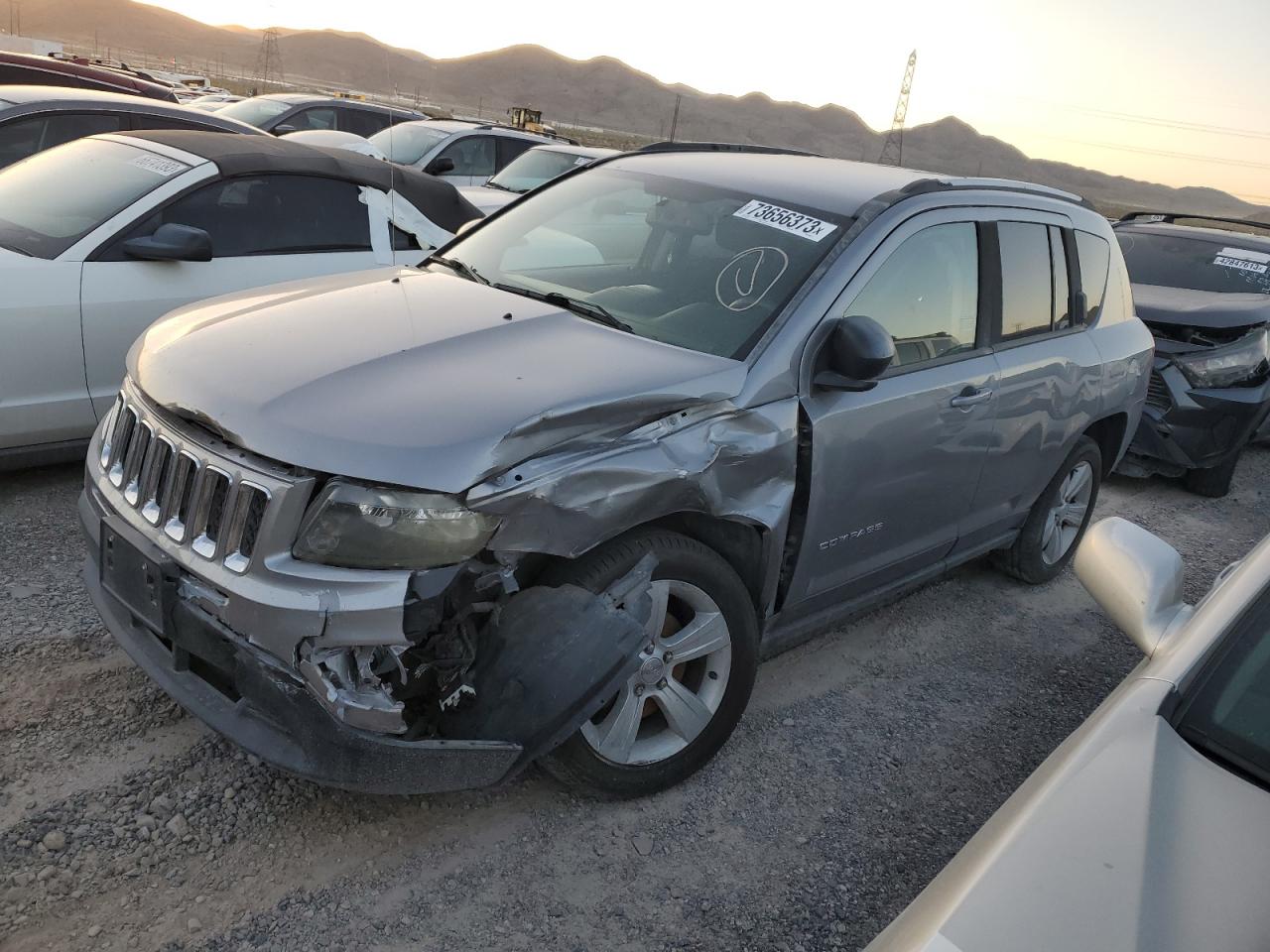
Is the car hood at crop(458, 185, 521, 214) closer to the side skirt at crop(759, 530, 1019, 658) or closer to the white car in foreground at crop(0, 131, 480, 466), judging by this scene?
the white car in foreground at crop(0, 131, 480, 466)

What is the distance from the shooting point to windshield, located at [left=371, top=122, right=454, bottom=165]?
38.9 ft

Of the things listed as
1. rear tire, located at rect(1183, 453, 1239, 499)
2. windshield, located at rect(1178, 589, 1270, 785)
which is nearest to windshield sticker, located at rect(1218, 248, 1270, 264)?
rear tire, located at rect(1183, 453, 1239, 499)

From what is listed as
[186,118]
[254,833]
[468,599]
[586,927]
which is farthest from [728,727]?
[186,118]

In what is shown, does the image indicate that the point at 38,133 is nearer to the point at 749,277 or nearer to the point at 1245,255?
the point at 749,277

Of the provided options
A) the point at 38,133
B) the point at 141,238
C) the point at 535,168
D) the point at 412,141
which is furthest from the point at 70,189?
the point at 412,141

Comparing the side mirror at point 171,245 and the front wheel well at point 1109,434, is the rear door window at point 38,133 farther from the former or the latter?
the front wheel well at point 1109,434

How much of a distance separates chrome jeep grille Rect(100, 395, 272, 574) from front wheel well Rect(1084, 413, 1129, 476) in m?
4.08

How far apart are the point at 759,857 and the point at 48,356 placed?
3708 millimetres

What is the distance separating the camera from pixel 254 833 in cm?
275

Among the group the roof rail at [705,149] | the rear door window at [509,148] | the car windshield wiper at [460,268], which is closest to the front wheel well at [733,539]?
the car windshield wiper at [460,268]

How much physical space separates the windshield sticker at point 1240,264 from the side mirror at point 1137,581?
6.65 metres

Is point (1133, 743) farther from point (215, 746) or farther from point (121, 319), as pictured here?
point (121, 319)

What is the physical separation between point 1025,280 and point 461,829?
3118 mm

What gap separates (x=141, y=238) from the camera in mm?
4773
